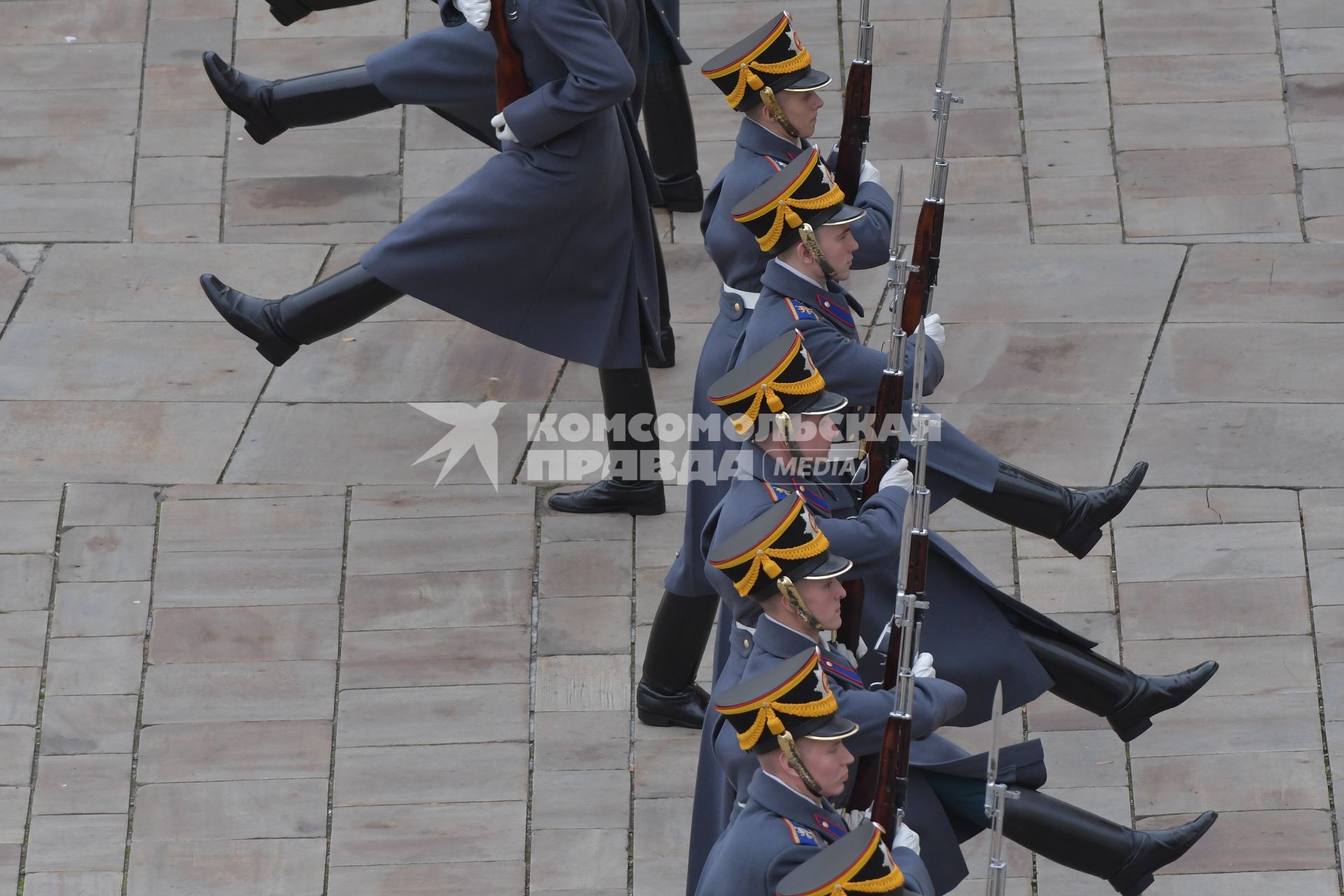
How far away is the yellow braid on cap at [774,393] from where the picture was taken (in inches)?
180

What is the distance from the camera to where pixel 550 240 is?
19.5 feet

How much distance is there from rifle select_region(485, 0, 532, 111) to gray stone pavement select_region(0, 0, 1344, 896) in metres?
1.31

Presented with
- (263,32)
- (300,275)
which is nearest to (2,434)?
(300,275)

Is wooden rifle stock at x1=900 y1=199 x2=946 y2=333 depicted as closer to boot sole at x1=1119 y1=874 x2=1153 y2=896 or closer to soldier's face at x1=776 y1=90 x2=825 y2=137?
soldier's face at x1=776 y1=90 x2=825 y2=137

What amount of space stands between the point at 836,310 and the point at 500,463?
1.84m

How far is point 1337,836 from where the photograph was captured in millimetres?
5250

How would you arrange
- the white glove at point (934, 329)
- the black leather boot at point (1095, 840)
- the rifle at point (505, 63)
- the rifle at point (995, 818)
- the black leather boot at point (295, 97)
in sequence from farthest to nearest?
the black leather boot at point (295, 97), the rifle at point (505, 63), the white glove at point (934, 329), the black leather boot at point (1095, 840), the rifle at point (995, 818)

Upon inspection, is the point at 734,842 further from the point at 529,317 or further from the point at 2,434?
the point at 2,434

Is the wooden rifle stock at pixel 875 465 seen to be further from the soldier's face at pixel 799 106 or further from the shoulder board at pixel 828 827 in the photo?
the soldier's face at pixel 799 106

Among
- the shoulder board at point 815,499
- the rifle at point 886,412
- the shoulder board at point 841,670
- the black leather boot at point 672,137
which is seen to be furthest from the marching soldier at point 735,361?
the black leather boot at point 672,137

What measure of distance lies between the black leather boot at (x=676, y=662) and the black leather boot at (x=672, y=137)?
6.29 ft

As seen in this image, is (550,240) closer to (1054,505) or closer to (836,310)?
(836,310)

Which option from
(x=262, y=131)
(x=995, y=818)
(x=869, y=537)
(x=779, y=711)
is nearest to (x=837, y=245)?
(x=869, y=537)

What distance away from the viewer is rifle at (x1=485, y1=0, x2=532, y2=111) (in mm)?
5711
